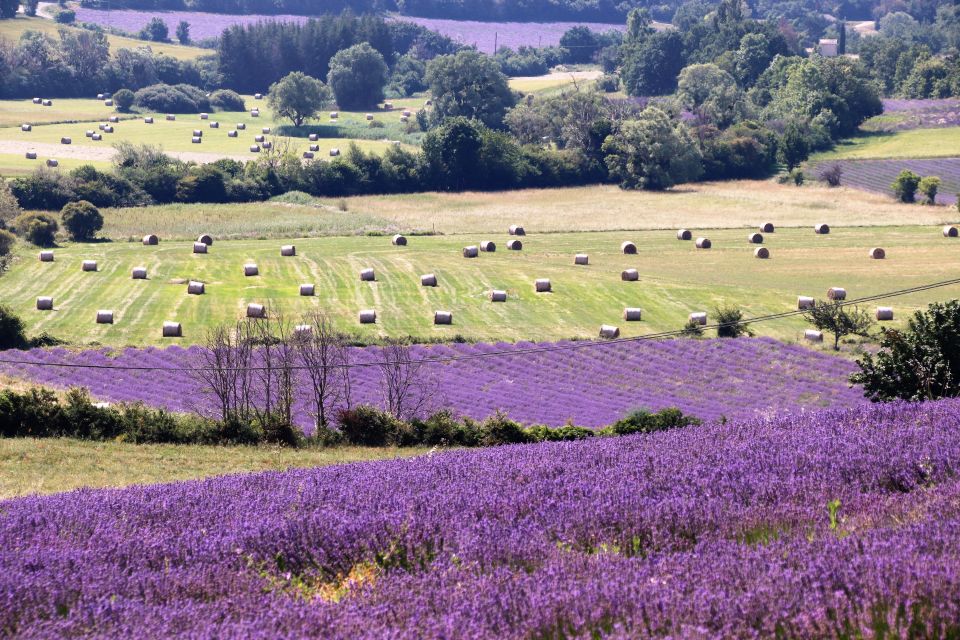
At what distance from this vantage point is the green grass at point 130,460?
26.5m

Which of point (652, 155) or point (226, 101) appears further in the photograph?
point (226, 101)

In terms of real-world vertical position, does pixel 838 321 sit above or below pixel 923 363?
below

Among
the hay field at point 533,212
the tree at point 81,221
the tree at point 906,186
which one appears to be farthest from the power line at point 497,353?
the tree at point 906,186

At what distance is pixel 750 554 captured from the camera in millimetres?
9500

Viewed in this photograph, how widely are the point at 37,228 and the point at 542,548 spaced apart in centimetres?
7506

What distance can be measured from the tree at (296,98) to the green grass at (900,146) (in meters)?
68.3

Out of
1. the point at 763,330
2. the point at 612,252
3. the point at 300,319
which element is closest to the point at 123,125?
the point at 612,252

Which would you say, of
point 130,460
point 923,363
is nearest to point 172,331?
point 130,460

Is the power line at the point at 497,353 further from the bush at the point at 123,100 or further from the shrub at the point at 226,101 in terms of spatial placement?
the shrub at the point at 226,101

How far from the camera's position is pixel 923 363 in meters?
24.3

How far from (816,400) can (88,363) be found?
27446 mm

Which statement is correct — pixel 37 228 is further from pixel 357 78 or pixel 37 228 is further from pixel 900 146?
pixel 357 78

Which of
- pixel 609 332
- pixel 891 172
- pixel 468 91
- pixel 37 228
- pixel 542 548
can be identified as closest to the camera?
pixel 542 548

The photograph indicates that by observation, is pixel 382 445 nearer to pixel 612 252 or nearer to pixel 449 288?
pixel 449 288
